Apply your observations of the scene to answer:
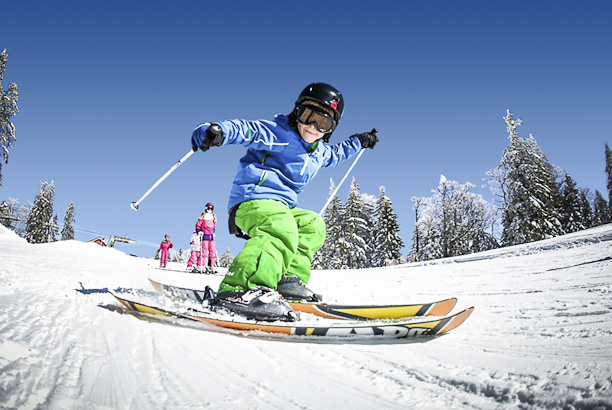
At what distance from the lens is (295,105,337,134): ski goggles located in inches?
108

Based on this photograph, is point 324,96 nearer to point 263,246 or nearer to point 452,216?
point 263,246

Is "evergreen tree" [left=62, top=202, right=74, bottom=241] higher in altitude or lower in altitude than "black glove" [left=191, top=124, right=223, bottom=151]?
higher

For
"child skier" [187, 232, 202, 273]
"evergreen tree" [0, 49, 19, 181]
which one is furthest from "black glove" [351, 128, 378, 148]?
"evergreen tree" [0, 49, 19, 181]

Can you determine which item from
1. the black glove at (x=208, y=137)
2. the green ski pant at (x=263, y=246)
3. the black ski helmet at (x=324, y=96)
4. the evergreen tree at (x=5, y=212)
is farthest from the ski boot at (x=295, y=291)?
the evergreen tree at (x=5, y=212)

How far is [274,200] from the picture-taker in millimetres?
2574

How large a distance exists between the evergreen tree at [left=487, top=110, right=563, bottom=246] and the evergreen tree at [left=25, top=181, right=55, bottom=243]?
44967 mm

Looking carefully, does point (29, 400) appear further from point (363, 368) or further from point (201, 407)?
point (363, 368)

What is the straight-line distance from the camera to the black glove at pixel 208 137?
2.23 metres

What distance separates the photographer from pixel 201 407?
2.44 feet

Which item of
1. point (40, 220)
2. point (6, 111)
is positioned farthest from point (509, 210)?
point (40, 220)

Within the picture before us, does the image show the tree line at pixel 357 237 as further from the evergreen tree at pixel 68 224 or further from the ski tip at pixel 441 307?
the evergreen tree at pixel 68 224

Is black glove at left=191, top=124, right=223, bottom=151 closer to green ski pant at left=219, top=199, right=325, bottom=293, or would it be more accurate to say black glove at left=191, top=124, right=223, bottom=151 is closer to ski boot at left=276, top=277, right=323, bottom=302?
green ski pant at left=219, top=199, right=325, bottom=293

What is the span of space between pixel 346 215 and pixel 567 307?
2800 cm

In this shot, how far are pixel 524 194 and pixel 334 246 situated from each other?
1451cm
